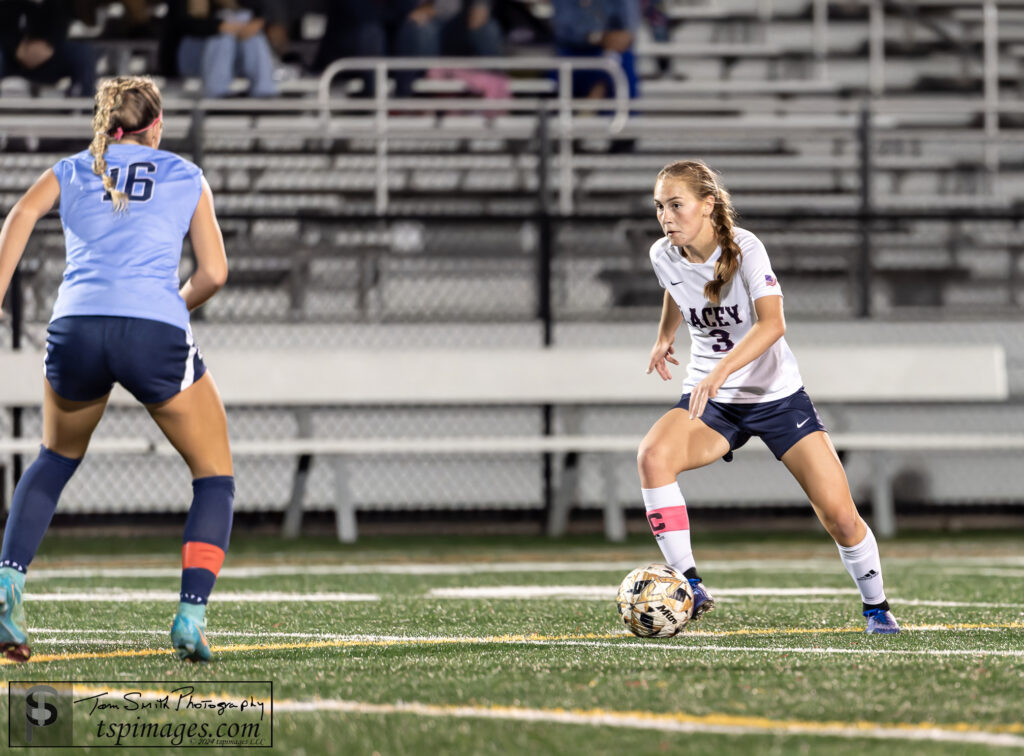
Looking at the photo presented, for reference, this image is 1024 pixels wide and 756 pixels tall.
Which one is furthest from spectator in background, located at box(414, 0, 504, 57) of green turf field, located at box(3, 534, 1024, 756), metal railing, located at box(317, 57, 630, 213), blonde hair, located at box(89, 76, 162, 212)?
blonde hair, located at box(89, 76, 162, 212)

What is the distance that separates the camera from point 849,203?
1558cm

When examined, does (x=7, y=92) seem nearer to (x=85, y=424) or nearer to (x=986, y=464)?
(x=986, y=464)

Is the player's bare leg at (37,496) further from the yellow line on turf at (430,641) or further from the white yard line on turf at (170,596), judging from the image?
the white yard line on turf at (170,596)

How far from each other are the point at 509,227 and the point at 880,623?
8.44 meters

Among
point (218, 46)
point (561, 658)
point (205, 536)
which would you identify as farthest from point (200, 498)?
point (218, 46)

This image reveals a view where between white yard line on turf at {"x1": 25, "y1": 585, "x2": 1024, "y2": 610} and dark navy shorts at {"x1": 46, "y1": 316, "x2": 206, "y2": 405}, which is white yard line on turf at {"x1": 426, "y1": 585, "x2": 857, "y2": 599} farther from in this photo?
dark navy shorts at {"x1": 46, "y1": 316, "x2": 206, "y2": 405}

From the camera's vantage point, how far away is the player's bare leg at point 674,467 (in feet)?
19.0

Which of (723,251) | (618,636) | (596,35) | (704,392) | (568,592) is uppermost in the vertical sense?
(596,35)

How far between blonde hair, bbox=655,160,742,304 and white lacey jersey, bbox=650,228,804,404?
0.12 feet

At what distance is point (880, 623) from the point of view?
5.79 meters

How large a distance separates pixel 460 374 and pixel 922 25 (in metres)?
10.1

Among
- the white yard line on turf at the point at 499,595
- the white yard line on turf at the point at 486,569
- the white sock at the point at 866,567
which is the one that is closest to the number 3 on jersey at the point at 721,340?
the white sock at the point at 866,567

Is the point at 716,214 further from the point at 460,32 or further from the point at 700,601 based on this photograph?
the point at 460,32

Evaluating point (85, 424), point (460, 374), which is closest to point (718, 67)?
point (460, 374)
